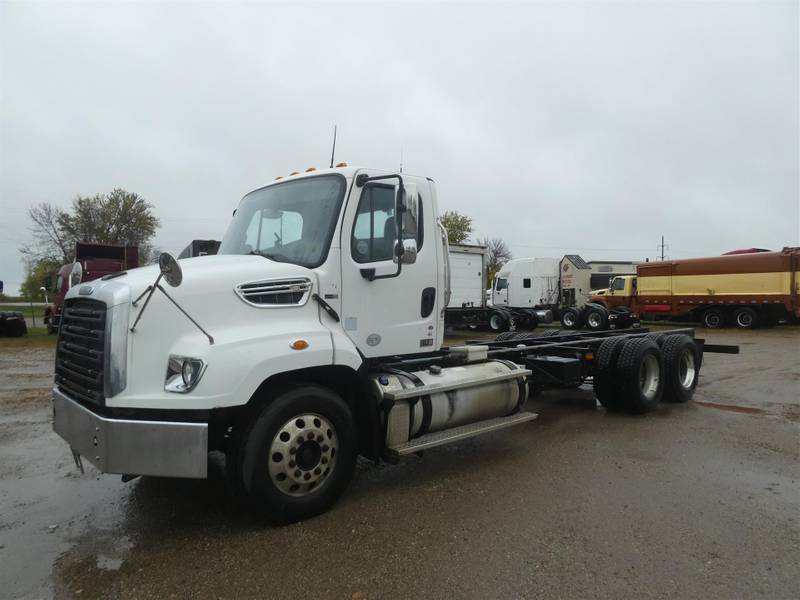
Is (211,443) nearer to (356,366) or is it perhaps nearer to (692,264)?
(356,366)

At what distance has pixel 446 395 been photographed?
4.75 meters

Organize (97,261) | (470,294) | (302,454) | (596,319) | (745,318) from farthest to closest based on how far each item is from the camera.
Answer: (745,318), (596,319), (470,294), (97,261), (302,454)

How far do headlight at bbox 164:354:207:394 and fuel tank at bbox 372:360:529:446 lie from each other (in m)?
1.48

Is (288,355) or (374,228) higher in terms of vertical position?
(374,228)

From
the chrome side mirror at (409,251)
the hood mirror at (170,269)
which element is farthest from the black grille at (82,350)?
the chrome side mirror at (409,251)

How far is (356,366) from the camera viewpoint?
4117 millimetres

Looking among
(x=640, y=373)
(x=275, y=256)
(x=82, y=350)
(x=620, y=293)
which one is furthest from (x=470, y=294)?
(x=82, y=350)

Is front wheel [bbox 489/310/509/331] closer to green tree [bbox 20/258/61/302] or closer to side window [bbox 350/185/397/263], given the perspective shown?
side window [bbox 350/185/397/263]

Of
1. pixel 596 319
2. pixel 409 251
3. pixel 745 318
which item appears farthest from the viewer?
pixel 745 318

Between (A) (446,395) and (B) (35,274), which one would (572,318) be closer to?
(A) (446,395)

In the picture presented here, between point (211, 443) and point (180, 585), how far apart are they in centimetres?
100

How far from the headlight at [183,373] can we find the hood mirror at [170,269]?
0.51m

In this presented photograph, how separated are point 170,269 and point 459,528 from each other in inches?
107

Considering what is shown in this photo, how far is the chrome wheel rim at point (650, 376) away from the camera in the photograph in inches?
291
